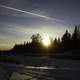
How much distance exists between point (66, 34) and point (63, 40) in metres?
3.69

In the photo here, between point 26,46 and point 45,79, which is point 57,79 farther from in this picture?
point 26,46

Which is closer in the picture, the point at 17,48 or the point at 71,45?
the point at 71,45

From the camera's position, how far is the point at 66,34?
117 meters

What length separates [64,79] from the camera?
17.3 meters

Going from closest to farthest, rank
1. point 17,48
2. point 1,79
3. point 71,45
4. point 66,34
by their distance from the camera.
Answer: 1. point 1,79
2. point 71,45
3. point 66,34
4. point 17,48

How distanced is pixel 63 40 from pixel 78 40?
47.3 feet

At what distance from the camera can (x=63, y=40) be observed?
114500 mm

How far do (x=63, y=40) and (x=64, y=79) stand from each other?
9756cm

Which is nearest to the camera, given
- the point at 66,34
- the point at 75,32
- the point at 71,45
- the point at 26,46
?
the point at 71,45

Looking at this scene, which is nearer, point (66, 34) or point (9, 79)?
point (9, 79)

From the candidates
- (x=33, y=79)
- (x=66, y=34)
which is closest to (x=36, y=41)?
(x=66, y=34)

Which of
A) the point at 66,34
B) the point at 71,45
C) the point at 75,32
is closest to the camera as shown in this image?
the point at 71,45

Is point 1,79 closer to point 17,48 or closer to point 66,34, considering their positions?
point 66,34

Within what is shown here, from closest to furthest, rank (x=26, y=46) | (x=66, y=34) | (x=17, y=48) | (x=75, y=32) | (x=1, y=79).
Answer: (x=1, y=79) → (x=75, y=32) → (x=66, y=34) → (x=26, y=46) → (x=17, y=48)
